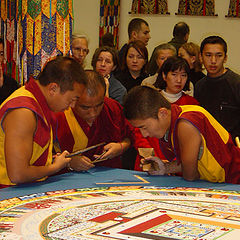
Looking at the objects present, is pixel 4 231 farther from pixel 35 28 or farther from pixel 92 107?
pixel 35 28

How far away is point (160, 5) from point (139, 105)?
562cm

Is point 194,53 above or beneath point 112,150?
above

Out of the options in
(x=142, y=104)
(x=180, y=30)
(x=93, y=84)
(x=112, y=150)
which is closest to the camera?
(x=142, y=104)

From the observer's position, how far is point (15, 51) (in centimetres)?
463

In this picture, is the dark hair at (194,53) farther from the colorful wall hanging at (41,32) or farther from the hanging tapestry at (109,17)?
the hanging tapestry at (109,17)

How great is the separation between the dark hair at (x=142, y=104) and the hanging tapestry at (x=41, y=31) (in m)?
1.07

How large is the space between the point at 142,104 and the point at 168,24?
559 centimetres

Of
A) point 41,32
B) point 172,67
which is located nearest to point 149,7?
point 172,67

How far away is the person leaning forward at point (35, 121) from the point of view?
2021 millimetres

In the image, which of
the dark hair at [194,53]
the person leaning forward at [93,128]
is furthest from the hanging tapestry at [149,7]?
the person leaning forward at [93,128]

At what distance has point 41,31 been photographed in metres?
3.22

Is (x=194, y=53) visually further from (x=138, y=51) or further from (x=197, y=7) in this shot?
(x=197, y=7)

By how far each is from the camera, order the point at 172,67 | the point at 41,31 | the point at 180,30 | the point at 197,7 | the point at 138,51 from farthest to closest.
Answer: the point at 197,7, the point at 180,30, the point at 138,51, the point at 172,67, the point at 41,31

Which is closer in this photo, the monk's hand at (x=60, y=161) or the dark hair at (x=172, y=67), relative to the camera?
the monk's hand at (x=60, y=161)
